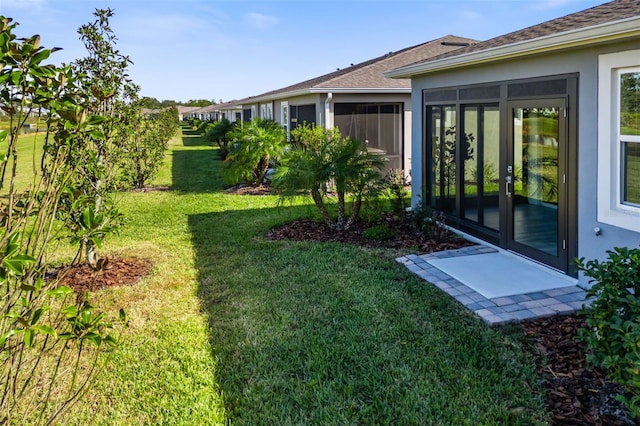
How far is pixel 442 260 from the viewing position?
7.35 metres

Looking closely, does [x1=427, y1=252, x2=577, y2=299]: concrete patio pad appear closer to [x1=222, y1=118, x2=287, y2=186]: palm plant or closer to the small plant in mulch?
the small plant in mulch

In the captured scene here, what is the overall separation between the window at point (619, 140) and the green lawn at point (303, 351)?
1846 millimetres

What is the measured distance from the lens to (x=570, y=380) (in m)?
4.08

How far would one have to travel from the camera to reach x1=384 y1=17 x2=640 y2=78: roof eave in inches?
186

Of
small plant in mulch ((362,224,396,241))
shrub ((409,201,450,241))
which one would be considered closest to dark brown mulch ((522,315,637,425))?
shrub ((409,201,450,241))

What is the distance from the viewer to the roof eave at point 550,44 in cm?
472

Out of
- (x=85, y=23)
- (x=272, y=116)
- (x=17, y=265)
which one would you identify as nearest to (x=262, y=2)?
(x=272, y=116)

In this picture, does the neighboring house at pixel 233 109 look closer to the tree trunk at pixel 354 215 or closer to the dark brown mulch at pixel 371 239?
the dark brown mulch at pixel 371 239

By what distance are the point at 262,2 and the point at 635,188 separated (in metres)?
13.4

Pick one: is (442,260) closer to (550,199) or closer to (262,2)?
(550,199)

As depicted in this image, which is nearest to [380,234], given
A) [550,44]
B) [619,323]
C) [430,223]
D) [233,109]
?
[430,223]

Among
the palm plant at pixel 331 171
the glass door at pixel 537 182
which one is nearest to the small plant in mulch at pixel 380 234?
the palm plant at pixel 331 171

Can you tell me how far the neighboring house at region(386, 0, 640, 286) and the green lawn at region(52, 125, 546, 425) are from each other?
1.76 metres

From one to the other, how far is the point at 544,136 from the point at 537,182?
65 centimetres
